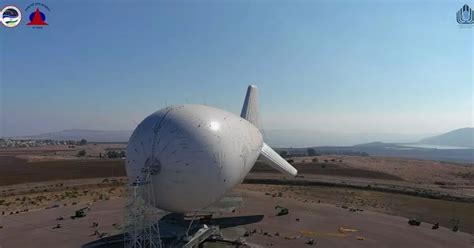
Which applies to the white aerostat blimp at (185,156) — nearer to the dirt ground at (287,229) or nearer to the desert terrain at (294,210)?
the dirt ground at (287,229)

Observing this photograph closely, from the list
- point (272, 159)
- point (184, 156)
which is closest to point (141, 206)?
point (184, 156)

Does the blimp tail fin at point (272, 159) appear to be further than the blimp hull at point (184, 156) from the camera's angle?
Yes

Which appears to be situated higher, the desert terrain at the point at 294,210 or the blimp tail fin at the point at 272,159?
the blimp tail fin at the point at 272,159

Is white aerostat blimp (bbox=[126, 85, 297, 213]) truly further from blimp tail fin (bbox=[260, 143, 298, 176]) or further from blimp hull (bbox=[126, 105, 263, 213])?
blimp tail fin (bbox=[260, 143, 298, 176])

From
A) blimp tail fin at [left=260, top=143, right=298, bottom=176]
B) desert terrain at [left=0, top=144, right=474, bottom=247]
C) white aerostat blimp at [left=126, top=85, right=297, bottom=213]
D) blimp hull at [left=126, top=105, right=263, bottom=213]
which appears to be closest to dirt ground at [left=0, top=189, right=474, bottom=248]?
desert terrain at [left=0, top=144, right=474, bottom=247]

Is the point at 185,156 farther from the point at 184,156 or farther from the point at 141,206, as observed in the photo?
the point at 141,206

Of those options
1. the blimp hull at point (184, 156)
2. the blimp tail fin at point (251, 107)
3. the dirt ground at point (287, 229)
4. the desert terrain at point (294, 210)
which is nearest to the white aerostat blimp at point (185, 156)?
the blimp hull at point (184, 156)

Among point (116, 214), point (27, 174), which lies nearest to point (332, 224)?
point (116, 214)
